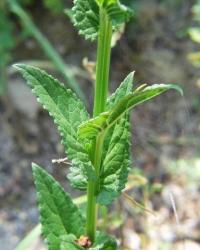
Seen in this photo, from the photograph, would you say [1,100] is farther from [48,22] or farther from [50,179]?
[50,179]

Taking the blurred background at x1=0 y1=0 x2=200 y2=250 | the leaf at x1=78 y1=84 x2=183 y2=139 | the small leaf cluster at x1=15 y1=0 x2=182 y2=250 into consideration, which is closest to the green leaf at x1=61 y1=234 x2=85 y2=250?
the small leaf cluster at x1=15 y1=0 x2=182 y2=250

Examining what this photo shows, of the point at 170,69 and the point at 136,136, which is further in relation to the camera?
the point at 170,69

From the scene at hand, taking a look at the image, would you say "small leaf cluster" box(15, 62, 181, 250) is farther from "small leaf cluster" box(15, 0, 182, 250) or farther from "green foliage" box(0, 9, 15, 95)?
"green foliage" box(0, 9, 15, 95)

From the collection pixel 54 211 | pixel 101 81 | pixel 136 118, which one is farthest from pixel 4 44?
pixel 101 81

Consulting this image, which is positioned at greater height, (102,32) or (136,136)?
(102,32)

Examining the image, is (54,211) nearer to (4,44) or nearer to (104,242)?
(104,242)

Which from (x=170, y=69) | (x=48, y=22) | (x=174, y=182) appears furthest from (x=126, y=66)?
(x=174, y=182)

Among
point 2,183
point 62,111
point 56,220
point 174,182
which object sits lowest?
point 174,182
